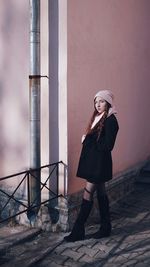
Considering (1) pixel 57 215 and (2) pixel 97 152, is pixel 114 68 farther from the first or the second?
(1) pixel 57 215

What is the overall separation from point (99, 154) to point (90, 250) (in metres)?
1.13

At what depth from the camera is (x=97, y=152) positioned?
4.96m

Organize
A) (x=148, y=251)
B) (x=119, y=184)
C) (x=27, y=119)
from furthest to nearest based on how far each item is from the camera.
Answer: (x=119, y=184)
(x=27, y=119)
(x=148, y=251)

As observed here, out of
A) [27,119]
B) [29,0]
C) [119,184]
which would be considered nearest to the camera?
[29,0]

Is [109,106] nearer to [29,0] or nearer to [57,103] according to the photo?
[57,103]

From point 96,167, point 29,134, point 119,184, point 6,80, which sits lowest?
point 119,184

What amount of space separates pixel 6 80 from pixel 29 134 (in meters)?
0.85

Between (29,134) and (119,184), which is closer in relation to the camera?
Answer: (29,134)

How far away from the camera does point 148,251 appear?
4805 mm

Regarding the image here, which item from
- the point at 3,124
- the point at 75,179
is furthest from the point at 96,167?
the point at 3,124

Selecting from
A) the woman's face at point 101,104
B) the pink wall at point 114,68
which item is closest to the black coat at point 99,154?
the woman's face at point 101,104

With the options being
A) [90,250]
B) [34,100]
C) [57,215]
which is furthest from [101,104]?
[90,250]

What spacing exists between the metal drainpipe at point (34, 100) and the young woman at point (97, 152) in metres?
0.63

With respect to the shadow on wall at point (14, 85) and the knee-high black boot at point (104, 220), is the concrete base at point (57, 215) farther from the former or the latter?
the shadow on wall at point (14, 85)
